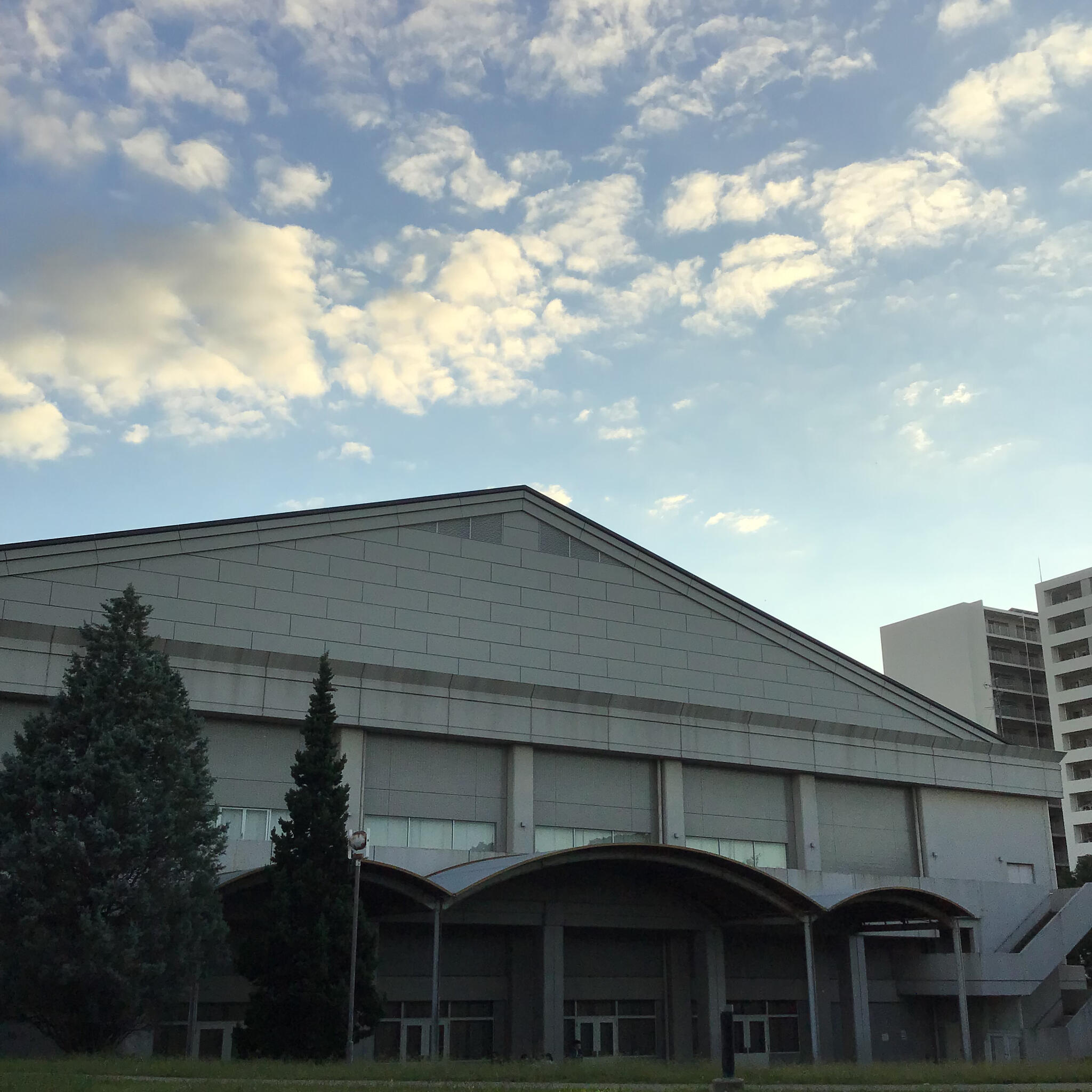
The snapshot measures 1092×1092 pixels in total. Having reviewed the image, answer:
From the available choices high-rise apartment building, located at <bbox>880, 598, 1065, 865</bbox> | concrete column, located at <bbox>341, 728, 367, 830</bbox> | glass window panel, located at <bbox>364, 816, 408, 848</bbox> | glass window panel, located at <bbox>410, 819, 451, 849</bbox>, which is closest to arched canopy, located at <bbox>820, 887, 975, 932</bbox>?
glass window panel, located at <bbox>410, 819, 451, 849</bbox>

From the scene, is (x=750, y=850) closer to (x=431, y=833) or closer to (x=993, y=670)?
(x=431, y=833)

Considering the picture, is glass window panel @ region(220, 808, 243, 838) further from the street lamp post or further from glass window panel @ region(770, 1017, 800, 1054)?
glass window panel @ region(770, 1017, 800, 1054)

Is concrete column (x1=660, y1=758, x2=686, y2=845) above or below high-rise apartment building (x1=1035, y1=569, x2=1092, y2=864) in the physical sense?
below

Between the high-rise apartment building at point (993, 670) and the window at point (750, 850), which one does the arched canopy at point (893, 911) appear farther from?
the high-rise apartment building at point (993, 670)

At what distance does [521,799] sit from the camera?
37.1 m

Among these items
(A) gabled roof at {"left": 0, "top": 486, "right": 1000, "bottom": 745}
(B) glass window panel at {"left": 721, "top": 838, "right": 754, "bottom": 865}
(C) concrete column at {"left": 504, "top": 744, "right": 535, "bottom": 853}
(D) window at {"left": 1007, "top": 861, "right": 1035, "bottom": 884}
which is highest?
(A) gabled roof at {"left": 0, "top": 486, "right": 1000, "bottom": 745}

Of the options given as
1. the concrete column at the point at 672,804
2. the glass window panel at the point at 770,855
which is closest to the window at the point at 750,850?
the glass window panel at the point at 770,855

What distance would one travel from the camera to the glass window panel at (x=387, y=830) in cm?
3469

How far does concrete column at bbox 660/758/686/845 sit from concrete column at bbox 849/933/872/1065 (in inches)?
275

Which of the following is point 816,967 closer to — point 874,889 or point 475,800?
point 874,889

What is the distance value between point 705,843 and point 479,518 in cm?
1346

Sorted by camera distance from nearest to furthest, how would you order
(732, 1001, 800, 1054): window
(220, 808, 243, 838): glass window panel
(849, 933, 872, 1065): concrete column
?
1. (220, 808, 243, 838): glass window panel
2. (849, 933, 872, 1065): concrete column
3. (732, 1001, 800, 1054): window

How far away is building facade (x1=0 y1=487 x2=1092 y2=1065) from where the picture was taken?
33.4m

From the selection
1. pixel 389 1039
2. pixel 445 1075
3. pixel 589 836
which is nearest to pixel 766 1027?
pixel 589 836
